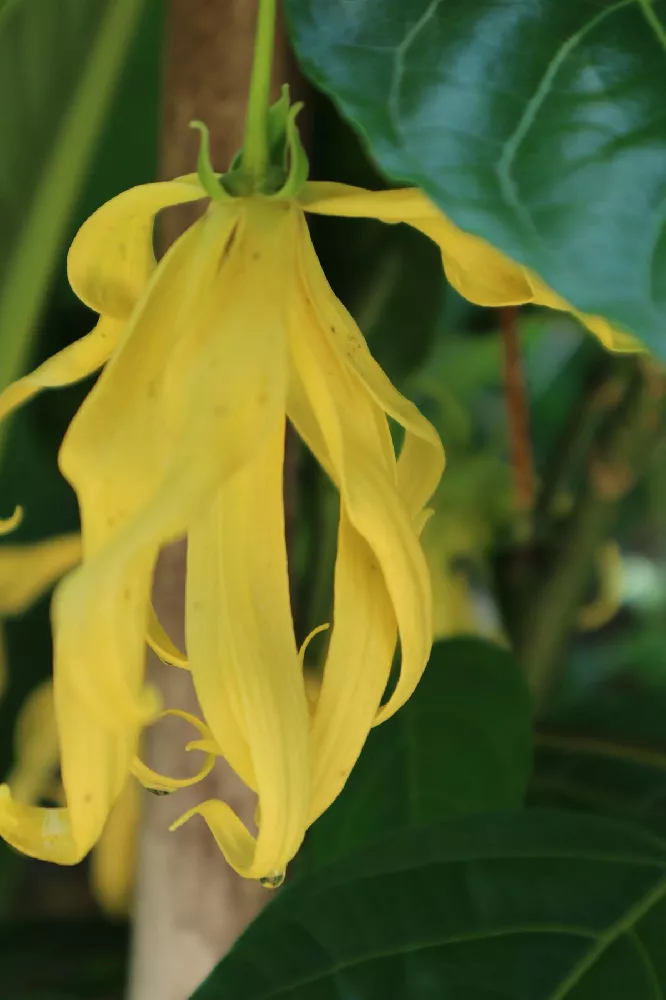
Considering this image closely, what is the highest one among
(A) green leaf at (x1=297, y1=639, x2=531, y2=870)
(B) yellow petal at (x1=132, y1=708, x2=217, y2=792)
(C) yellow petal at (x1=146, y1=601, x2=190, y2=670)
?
(C) yellow petal at (x1=146, y1=601, x2=190, y2=670)

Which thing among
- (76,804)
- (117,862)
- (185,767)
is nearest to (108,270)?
(76,804)

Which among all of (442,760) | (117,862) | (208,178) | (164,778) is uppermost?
(208,178)

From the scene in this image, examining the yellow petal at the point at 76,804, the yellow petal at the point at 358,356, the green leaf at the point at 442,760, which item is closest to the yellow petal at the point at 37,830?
the yellow petal at the point at 76,804

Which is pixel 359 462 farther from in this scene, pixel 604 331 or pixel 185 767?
pixel 185 767

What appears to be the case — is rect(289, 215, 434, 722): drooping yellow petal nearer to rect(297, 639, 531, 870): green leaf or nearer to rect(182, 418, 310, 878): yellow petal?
rect(182, 418, 310, 878): yellow petal

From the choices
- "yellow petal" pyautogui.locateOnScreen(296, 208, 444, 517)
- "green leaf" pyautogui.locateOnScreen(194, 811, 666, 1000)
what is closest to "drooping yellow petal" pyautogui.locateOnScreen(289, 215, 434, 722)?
"yellow petal" pyautogui.locateOnScreen(296, 208, 444, 517)

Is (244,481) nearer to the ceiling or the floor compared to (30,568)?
nearer to the ceiling
